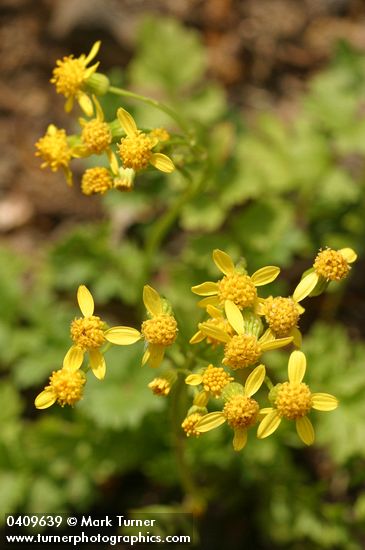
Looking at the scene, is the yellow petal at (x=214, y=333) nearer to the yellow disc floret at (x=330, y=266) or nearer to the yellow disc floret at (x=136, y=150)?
the yellow disc floret at (x=330, y=266)

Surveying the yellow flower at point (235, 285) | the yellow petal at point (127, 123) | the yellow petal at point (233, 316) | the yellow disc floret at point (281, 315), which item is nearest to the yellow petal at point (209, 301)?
the yellow flower at point (235, 285)

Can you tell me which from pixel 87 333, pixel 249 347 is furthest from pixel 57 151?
pixel 249 347

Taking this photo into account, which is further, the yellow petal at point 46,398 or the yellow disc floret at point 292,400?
the yellow petal at point 46,398

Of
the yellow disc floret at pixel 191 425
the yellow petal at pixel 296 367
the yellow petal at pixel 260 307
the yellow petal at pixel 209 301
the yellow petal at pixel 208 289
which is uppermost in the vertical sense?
the yellow petal at pixel 208 289

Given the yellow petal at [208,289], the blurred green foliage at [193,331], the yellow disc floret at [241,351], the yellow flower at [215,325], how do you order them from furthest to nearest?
1. the blurred green foliage at [193,331]
2. the yellow petal at [208,289]
3. the yellow flower at [215,325]
4. the yellow disc floret at [241,351]

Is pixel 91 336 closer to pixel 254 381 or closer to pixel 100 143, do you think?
pixel 254 381

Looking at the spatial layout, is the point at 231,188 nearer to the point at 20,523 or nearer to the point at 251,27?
the point at 251,27

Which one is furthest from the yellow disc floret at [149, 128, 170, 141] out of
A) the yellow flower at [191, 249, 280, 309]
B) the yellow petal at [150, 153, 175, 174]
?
the yellow flower at [191, 249, 280, 309]
